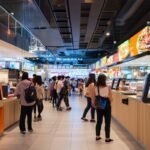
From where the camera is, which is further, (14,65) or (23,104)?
(14,65)

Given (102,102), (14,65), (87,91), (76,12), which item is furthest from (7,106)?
(14,65)

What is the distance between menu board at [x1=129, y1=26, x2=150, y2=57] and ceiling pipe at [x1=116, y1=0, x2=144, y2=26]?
3.66 feet

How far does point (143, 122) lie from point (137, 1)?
4.31 metres

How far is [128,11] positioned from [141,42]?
240cm

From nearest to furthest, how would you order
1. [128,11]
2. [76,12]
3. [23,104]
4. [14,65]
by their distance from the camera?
[23,104] → [76,12] → [128,11] → [14,65]

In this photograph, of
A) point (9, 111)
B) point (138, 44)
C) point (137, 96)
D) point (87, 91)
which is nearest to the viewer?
point (137, 96)

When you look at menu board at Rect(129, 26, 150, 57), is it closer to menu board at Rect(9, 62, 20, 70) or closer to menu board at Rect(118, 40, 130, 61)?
menu board at Rect(118, 40, 130, 61)

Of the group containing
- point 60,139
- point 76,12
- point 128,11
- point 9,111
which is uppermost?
point 128,11

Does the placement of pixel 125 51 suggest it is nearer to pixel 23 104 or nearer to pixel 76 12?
pixel 76 12

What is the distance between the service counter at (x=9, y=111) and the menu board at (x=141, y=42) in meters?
3.66

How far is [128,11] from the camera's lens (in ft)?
30.8

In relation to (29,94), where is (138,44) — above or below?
above

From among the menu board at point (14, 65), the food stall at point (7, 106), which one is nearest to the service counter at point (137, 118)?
the food stall at point (7, 106)

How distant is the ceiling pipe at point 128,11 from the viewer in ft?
27.7
